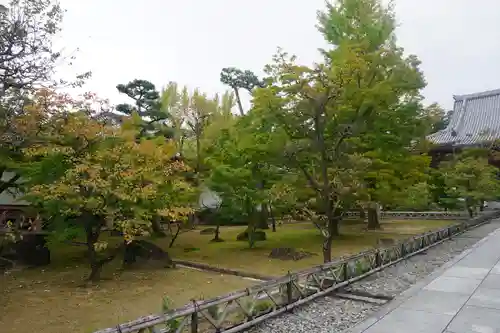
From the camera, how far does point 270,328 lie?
709 cm

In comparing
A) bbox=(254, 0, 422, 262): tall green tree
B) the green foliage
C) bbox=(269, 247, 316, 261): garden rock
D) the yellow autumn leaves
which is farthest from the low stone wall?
the yellow autumn leaves

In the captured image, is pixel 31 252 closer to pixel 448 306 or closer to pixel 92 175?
pixel 92 175

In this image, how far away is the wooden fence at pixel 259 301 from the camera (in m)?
6.02

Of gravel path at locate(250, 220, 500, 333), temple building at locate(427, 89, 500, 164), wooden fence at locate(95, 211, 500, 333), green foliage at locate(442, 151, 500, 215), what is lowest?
gravel path at locate(250, 220, 500, 333)

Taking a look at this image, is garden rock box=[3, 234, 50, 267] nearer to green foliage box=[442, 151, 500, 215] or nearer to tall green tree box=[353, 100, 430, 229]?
tall green tree box=[353, 100, 430, 229]

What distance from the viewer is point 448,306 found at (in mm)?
7602

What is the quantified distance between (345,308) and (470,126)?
35137mm

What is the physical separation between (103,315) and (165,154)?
22.4 ft

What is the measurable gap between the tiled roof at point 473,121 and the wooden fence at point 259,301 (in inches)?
1042

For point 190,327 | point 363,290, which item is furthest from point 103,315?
point 363,290

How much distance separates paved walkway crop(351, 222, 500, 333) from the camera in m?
6.49

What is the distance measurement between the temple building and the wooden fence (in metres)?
26.2

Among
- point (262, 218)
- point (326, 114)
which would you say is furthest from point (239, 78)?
point (326, 114)

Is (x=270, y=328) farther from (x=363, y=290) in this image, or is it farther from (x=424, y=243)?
(x=424, y=243)
